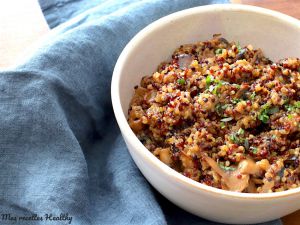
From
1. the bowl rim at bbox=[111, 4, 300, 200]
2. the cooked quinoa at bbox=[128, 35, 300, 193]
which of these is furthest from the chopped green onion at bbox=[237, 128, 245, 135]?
the bowl rim at bbox=[111, 4, 300, 200]

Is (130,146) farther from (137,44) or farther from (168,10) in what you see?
(168,10)

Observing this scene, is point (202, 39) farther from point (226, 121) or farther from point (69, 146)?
point (69, 146)

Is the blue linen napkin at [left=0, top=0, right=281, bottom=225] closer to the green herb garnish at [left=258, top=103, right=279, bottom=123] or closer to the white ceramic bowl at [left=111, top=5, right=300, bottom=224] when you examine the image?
the white ceramic bowl at [left=111, top=5, right=300, bottom=224]

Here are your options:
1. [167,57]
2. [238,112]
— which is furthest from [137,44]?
[238,112]

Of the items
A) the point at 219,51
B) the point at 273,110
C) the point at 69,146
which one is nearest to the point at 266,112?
the point at 273,110

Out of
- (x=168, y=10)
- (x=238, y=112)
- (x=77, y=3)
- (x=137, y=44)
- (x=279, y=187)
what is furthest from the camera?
(x=77, y=3)

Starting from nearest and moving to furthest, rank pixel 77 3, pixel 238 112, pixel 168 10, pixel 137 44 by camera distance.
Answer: pixel 238 112
pixel 137 44
pixel 168 10
pixel 77 3

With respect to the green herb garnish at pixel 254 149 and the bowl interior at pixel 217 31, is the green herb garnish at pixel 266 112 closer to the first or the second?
the green herb garnish at pixel 254 149
